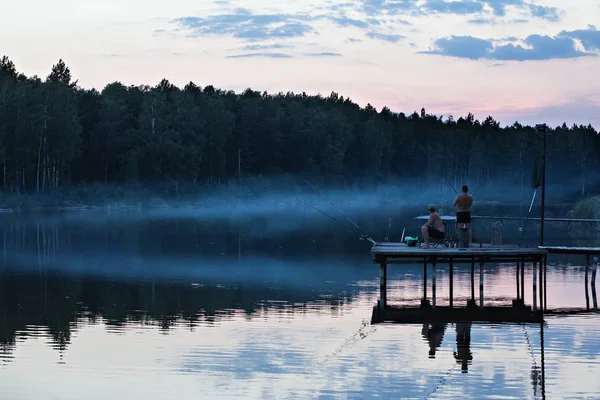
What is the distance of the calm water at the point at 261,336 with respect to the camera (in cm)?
2073

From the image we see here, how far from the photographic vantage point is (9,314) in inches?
1189

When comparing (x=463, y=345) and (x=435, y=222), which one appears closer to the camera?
(x=463, y=345)

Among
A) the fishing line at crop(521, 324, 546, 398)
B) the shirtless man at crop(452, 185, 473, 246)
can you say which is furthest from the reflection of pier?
the fishing line at crop(521, 324, 546, 398)

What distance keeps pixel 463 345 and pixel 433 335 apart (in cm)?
154

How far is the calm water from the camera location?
2073 centimetres

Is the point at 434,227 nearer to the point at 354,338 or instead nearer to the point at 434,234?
the point at 434,234

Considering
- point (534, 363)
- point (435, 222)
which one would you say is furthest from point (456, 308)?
point (534, 363)

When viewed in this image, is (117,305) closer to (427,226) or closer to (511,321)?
(427,226)

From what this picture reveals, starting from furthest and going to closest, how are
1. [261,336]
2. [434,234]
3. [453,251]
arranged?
[434,234]
[453,251]
[261,336]

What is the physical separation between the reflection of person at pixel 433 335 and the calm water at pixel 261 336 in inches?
2.0

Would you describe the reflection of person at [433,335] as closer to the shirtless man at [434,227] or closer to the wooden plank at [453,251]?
the wooden plank at [453,251]

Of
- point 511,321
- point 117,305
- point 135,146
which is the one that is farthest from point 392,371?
point 135,146

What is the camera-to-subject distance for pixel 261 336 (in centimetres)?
2648

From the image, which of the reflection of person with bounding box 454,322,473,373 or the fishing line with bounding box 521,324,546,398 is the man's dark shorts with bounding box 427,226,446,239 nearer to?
the reflection of person with bounding box 454,322,473,373
